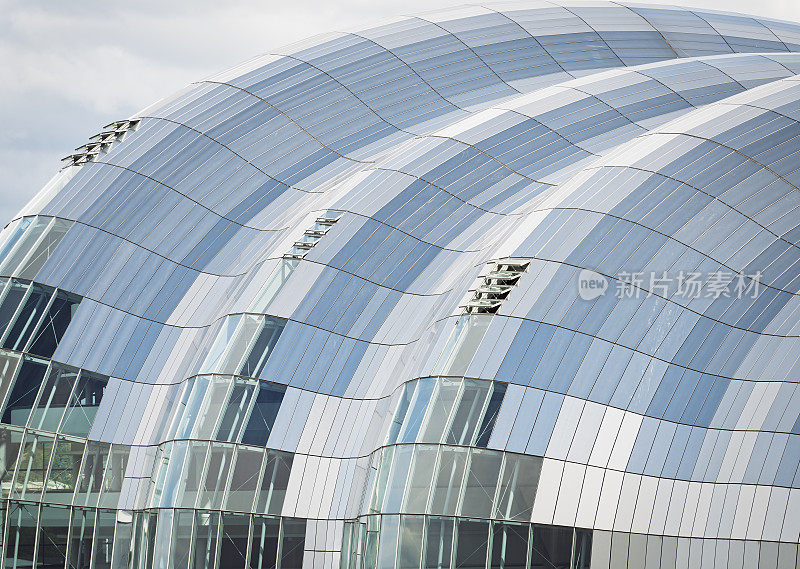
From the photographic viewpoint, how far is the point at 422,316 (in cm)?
4766

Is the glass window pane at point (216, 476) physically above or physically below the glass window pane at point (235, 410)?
below

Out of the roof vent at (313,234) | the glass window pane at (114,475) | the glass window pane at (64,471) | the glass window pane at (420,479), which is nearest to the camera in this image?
the glass window pane at (420,479)

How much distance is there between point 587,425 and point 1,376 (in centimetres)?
3095

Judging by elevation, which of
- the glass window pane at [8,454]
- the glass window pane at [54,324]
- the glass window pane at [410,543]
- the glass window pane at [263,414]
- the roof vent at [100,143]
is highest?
the roof vent at [100,143]

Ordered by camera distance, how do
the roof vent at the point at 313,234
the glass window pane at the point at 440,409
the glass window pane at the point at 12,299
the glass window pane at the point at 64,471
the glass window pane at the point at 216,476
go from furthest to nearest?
the glass window pane at the point at 12,299
the glass window pane at the point at 64,471
the roof vent at the point at 313,234
the glass window pane at the point at 216,476
the glass window pane at the point at 440,409

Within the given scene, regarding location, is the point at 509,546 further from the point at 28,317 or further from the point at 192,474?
the point at 28,317

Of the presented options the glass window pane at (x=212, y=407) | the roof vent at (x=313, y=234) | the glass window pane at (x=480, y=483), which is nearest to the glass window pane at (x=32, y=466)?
the glass window pane at (x=212, y=407)

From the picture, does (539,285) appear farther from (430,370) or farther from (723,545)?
(723,545)

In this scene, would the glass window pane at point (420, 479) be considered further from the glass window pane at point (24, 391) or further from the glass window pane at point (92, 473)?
the glass window pane at point (24, 391)

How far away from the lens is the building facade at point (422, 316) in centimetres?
3809

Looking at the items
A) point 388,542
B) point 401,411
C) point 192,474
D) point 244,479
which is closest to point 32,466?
point 192,474

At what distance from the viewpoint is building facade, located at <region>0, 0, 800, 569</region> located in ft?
125

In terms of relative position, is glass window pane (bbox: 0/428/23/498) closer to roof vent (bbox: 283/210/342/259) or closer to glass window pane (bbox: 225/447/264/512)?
glass window pane (bbox: 225/447/264/512)

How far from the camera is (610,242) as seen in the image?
41.2 metres
